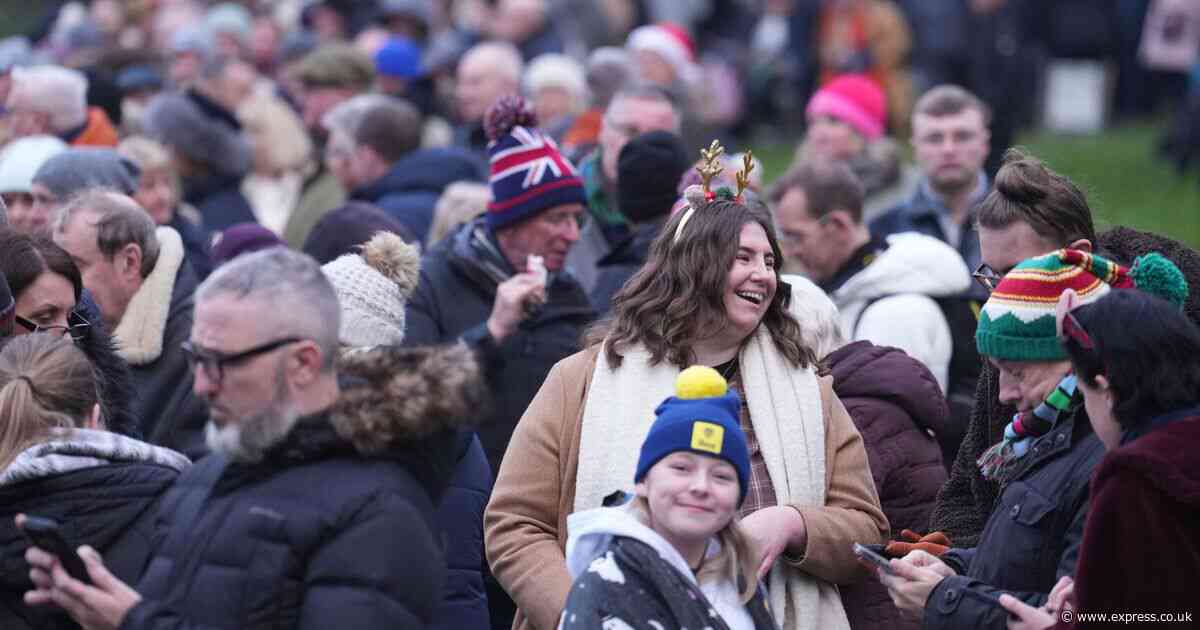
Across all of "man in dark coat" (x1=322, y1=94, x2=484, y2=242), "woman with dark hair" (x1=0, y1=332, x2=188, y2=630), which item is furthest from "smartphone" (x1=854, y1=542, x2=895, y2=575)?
"man in dark coat" (x1=322, y1=94, x2=484, y2=242)

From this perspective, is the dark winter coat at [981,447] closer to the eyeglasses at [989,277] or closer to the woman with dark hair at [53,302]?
the eyeglasses at [989,277]

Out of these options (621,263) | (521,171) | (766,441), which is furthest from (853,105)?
(766,441)

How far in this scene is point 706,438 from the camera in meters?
4.03

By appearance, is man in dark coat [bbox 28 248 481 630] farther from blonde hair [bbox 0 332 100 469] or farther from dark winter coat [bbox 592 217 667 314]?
dark winter coat [bbox 592 217 667 314]

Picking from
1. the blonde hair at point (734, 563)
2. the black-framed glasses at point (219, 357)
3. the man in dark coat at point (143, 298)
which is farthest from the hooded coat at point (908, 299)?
the black-framed glasses at point (219, 357)

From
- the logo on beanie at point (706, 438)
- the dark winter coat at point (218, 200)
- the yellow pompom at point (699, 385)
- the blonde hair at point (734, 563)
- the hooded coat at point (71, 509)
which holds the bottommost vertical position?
the dark winter coat at point (218, 200)

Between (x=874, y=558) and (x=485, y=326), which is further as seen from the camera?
(x=485, y=326)

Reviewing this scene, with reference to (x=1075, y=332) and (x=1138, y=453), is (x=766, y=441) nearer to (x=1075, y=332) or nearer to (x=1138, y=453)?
(x=1075, y=332)

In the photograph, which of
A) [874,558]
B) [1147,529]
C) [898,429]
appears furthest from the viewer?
[898,429]

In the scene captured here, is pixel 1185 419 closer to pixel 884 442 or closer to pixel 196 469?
pixel 884 442

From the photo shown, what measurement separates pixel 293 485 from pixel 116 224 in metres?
2.69

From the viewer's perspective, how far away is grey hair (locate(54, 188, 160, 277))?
6.08m

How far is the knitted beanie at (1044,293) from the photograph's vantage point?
4160 mm

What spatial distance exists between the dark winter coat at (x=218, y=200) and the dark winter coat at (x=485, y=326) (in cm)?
347
